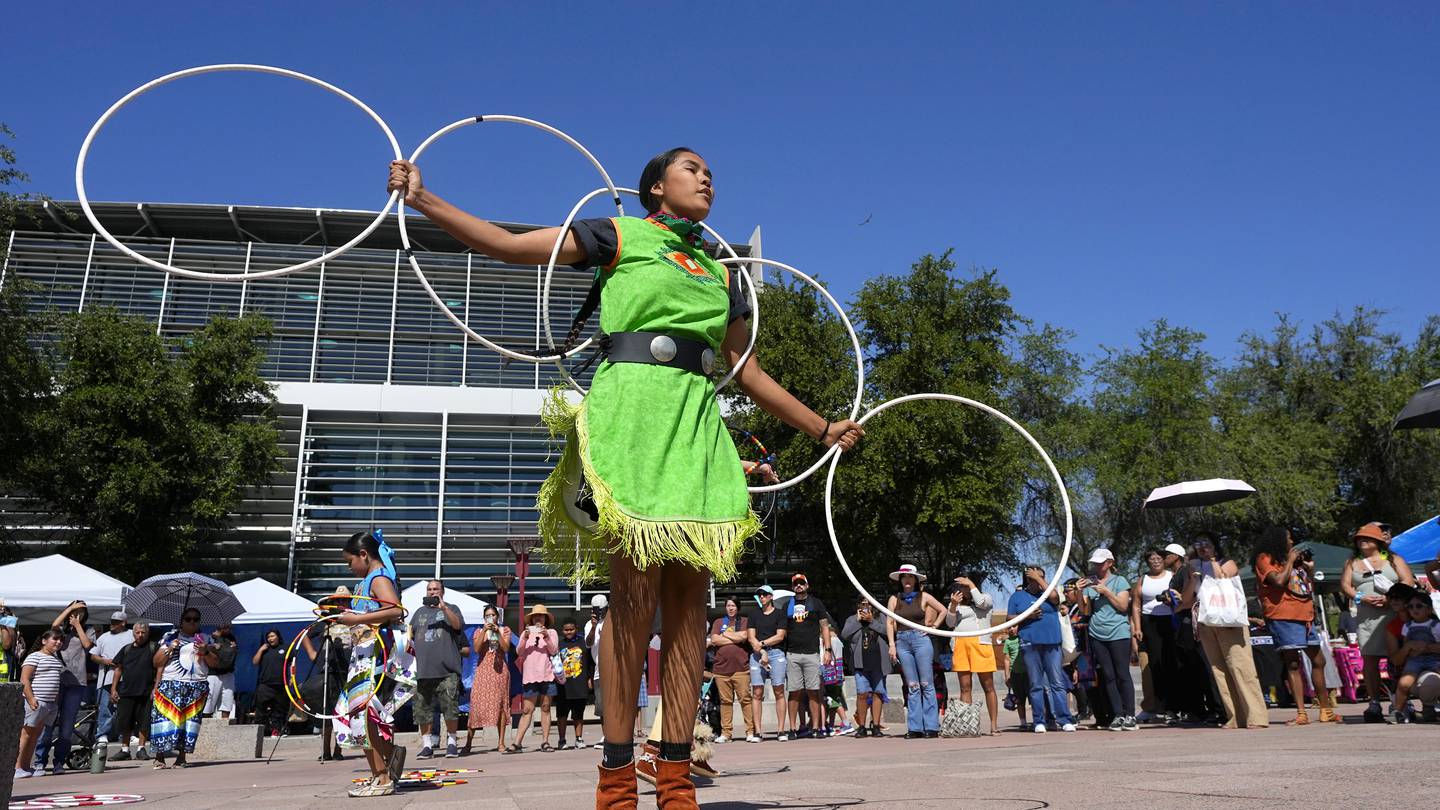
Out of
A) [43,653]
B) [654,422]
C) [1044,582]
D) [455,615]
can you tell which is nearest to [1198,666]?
[1044,582]

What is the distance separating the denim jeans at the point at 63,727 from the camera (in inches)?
517

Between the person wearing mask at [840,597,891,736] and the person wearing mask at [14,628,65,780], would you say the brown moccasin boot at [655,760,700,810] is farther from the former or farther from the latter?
the person wearing mask at [14,628,65,780]

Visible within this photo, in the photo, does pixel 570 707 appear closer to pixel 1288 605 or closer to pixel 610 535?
pixel 1288 605

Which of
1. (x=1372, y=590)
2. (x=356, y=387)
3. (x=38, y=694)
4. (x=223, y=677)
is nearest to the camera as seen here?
(x=1372, y=590)

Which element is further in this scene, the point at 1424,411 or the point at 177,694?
the point at 177,694

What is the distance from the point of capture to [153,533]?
3122 cm

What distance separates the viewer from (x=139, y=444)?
99.0 ft

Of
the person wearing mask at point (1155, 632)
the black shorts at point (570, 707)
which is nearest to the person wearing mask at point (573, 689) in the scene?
the black shorts at point (570, 707)

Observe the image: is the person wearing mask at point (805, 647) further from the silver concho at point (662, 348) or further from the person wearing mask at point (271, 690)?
the silver concho at point (662, 348)

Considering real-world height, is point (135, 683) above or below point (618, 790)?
above

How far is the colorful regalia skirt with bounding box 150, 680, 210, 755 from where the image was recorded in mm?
13742

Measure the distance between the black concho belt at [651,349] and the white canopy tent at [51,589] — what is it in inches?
728

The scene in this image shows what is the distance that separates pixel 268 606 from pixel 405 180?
19.1 metres

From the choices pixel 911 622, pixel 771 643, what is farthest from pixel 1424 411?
pixel 911 622
